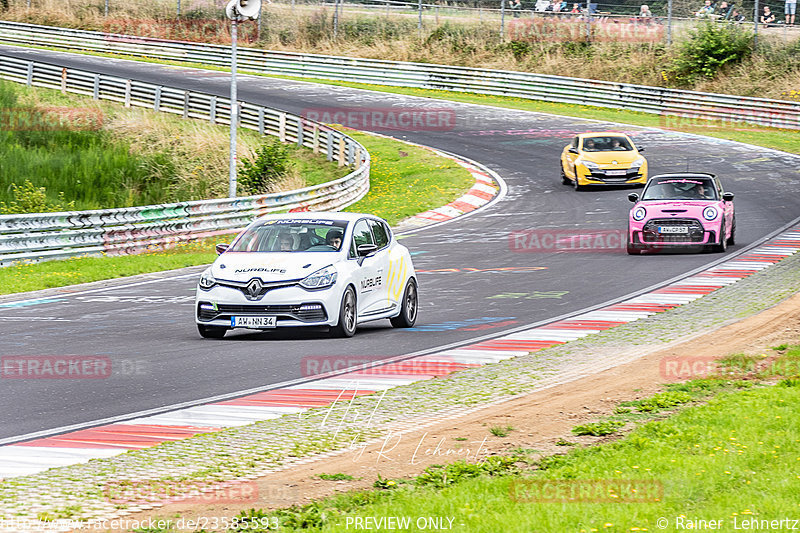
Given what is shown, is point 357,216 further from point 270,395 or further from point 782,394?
point 782,394

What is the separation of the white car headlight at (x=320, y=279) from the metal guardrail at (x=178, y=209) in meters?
9.76

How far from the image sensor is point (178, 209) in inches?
969

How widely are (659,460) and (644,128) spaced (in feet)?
121

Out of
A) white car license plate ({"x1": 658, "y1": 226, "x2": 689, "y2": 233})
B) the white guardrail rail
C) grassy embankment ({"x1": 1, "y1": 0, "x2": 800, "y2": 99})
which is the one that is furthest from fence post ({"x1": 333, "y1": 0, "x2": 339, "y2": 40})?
white car license plate ({"x1": 658, "y1": 226, "x2": 689, "y2": 233})

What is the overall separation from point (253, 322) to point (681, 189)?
11764 millimetres

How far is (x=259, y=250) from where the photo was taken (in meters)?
13.9

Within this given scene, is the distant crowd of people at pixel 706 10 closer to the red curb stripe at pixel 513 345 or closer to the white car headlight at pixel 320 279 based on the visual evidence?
the red curb stripe at pixel 513 345

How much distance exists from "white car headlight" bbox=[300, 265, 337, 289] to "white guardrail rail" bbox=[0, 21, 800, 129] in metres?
34.8

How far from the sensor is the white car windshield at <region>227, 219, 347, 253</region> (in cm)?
1385

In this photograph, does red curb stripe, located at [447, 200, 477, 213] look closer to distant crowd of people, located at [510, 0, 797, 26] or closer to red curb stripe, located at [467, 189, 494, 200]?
red curb stripe, located at [467, 189, 494, 200]

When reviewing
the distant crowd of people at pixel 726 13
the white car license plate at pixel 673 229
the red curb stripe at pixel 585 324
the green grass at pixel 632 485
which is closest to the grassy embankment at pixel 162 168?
the white car license plate at pixel 673 229

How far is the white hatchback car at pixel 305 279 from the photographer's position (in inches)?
510

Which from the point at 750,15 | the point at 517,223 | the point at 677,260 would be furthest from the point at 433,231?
the point at 750,15

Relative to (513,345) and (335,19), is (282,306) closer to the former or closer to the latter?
(513,345)
